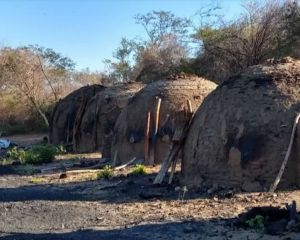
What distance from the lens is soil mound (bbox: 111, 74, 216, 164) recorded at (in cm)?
1933

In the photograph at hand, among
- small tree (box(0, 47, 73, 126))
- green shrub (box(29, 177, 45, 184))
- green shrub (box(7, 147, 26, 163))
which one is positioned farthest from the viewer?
small tree (box(0, 47, 73, 126))

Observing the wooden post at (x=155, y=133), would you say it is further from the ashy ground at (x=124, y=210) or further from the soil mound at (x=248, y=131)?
the soil mound at (x=248, y=131)

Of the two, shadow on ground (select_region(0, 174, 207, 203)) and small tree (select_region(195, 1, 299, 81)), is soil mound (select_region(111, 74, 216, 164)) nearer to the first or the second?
shadow on ground (select_region(0, 174, 207, 203))

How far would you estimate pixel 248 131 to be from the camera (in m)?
13.1

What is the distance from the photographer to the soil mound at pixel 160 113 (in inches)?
761

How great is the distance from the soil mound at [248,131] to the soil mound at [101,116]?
1194 cm

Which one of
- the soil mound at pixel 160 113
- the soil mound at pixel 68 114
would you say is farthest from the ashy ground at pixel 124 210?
the soil mound at pixel 68 114

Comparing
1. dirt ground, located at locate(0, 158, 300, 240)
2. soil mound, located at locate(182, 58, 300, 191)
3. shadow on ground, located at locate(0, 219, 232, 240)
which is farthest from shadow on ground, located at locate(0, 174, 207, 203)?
shadow on ground, located at locate(0, 219, 232, 240)

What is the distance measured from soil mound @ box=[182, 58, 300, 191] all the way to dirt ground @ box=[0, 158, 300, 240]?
0.53 m

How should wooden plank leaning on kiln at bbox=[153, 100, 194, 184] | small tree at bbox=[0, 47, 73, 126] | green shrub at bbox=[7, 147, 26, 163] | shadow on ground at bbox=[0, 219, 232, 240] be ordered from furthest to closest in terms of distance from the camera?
small tree at bbox=[0, 47, 73, 126]
green shrub at bbox=[7, 147, 26, 163]
wooden plank leaning on kiln at bbox=[153, 100, 194, 184]
shadow on ground at bbox=[0, 219, 232, 240]

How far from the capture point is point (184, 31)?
44625 millimetres

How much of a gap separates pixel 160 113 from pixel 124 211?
8.09m

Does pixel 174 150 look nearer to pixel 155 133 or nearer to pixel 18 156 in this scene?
pixel 155 133

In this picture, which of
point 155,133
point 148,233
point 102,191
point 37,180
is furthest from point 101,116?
point 148,233
